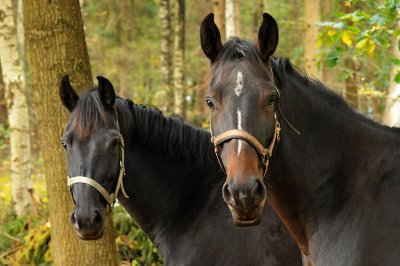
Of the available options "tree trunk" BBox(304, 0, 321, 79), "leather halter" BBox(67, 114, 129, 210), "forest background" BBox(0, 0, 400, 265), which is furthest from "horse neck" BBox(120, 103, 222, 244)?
"tree trunk" BBox(304, 0, 321, 79)

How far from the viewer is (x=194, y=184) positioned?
17.3ft

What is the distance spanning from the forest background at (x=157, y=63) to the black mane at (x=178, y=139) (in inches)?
48.2

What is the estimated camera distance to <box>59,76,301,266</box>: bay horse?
4555mm

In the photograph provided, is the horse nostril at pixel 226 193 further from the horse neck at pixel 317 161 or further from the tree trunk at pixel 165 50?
the tree trunk at pixel 165 50

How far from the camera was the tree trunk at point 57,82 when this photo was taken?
5.88 meters

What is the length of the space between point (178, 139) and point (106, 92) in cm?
77

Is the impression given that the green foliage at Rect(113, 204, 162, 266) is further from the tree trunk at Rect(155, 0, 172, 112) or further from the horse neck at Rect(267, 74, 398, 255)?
the tree trunk at Rect(155, 0, 172, 112)

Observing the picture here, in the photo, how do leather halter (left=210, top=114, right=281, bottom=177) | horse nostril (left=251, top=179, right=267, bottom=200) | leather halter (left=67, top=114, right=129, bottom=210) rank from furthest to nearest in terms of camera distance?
leather halter (left=67, top=114, right=129, bottom=210) → leather halter (left=210, top=114, right=281, bottom=177) → horse nostril (left=251, top=179, right=267, bottom=200)

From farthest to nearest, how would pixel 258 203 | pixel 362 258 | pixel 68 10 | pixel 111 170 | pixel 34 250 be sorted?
pixel 34 250 → pixel 68 10 → pixel 111 170 → pixel 362 258 → pixel 258 203

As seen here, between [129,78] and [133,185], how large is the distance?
53.3 ft

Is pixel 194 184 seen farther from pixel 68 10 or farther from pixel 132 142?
pixel 68 10

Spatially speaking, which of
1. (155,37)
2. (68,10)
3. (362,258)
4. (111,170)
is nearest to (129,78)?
(155,37)

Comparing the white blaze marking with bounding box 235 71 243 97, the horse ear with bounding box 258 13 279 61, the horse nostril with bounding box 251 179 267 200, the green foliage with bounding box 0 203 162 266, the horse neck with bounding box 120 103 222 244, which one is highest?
the horse ear with bounding box 258 13 279 61

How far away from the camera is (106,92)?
480cm
